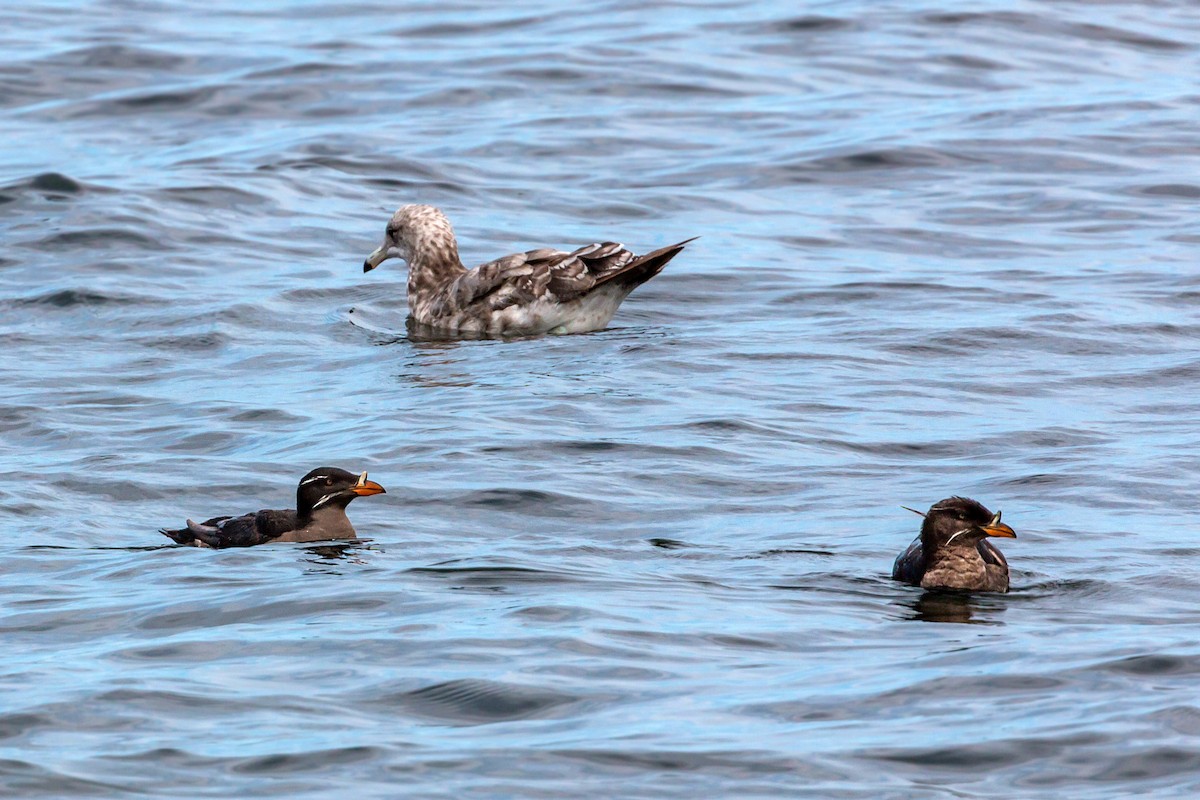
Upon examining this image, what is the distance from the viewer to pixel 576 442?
45.1 feet

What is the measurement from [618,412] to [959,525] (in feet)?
14.4

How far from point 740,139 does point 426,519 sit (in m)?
14.0

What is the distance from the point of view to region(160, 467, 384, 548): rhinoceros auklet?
1135 centimetres

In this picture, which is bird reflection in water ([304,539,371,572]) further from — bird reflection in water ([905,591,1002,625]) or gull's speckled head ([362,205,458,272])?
gull's speckled head ([362,205,458,272])

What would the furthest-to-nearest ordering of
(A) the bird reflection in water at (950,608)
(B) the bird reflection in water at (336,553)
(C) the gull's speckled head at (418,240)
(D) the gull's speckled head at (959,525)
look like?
1. (C) the gull's speckled head at (418,240)
2. (B) the bird reflection in water at (336,553)
3. (D) the gull's speckled head at (959,525)
4. (A) the bird reflection in water at (950,608)

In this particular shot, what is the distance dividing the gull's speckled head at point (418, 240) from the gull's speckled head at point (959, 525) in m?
8.67

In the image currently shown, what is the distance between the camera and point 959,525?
1056 cm

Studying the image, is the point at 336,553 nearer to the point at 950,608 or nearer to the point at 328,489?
the point at 328,489

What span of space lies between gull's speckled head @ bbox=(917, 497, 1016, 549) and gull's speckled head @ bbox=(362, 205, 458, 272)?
8671 mm

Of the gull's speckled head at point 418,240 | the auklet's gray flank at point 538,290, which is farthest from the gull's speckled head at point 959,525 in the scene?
the gull's speckled head at point 418,240

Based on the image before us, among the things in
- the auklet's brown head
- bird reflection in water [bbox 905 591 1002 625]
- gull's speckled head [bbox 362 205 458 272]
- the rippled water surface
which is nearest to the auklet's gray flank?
gull's speckled head [bbox 362 205 458 272]

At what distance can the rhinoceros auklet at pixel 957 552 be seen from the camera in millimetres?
10547

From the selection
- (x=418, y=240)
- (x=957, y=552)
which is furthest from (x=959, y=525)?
(x=418, y=240)

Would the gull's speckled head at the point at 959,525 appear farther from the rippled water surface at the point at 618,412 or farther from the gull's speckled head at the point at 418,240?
the gull's speckled head at the point at 418,240
